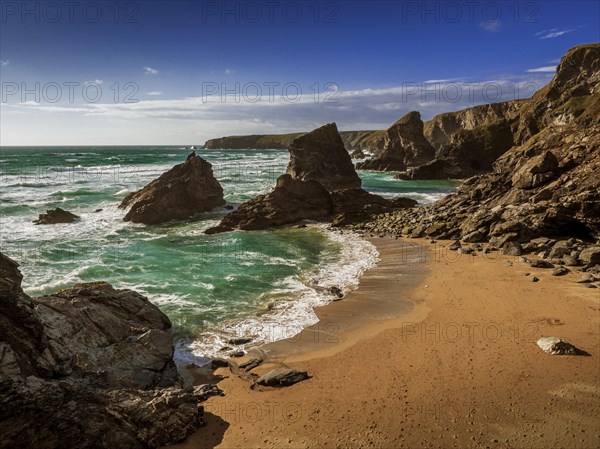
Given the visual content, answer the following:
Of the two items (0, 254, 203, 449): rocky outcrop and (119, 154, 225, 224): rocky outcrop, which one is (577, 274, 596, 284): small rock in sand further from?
(119, 154, 225, 224): rocky outcrop

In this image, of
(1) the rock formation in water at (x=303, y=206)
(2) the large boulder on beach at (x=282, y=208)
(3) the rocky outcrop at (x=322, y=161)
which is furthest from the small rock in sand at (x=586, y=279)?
(3) the rocky outcrop at (x=322, y=161)

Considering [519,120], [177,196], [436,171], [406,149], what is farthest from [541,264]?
[406,149]

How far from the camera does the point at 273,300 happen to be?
18703mm

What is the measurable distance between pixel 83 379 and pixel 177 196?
110 feet

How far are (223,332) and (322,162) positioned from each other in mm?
47660

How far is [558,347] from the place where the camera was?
1235 centimetres

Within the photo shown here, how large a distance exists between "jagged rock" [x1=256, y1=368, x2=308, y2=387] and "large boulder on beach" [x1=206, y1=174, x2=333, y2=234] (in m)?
23.7

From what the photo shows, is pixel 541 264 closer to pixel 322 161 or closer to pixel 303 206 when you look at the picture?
pixel 303 206

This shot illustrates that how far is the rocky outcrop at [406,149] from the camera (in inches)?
3947

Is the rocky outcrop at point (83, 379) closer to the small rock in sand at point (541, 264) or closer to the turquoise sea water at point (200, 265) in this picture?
the turquoise sea water at point (200, 265)

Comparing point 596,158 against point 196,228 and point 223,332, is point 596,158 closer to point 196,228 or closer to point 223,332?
point 223,332

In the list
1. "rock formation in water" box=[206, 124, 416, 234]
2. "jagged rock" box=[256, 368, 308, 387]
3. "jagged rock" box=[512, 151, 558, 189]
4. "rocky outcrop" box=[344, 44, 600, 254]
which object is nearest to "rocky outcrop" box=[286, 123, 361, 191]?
"rock formation in water" box=[206, 124, 416, 234]

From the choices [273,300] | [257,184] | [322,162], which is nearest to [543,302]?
[273,300]

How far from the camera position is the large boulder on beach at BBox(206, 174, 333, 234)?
36219 mm
